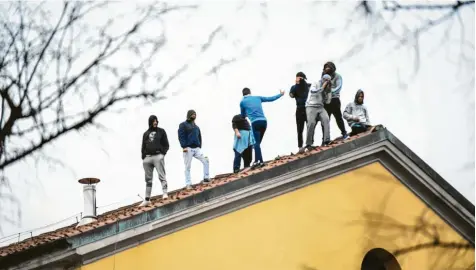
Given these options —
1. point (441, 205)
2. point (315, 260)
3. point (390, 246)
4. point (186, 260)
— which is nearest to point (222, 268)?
point (186, 260)

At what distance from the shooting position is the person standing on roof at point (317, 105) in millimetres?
14836

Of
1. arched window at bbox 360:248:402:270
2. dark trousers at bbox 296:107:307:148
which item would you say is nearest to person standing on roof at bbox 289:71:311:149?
dark trousers at bbox 296:107:307:148

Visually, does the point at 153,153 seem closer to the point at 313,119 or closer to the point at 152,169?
the point at 152,169

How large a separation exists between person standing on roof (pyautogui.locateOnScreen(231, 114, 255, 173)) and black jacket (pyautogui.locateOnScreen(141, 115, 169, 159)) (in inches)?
53.9

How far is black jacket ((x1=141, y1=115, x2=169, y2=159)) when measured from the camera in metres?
14.4

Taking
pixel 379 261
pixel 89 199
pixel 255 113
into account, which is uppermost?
pixel 255 113

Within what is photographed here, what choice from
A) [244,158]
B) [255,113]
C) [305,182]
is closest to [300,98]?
[255,113]

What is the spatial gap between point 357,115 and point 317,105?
101cm

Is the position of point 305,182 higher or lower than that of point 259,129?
lower

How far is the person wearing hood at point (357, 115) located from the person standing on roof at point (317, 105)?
64 cm

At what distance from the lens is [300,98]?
1534 centimetres

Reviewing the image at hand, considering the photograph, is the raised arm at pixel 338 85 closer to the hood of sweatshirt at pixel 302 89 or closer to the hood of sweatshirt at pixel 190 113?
the hood of sweatshirt at pixel 302 89

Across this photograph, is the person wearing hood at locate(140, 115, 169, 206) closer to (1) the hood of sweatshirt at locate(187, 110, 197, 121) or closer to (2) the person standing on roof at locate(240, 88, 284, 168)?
(1) the hood of sweatshirt at locate(187, 110, 197, 121)

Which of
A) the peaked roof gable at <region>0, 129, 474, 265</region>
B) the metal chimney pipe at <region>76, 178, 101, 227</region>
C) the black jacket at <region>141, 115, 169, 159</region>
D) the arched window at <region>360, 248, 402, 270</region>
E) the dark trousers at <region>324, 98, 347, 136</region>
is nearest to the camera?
the peaked roof gable at <region>0, 129, 474, 265</region>
